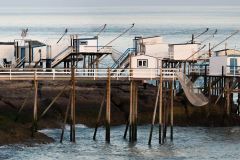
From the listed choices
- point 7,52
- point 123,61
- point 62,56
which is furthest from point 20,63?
point 123,61

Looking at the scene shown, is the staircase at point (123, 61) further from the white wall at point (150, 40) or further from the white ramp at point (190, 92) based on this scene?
the white wall at point (150, 40)

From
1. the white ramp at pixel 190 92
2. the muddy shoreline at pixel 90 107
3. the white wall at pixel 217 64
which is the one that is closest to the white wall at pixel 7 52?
the muddy shoreline at pixel 90 107

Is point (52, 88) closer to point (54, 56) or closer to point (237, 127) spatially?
point (54, 56)

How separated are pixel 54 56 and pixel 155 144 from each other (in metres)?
16.6

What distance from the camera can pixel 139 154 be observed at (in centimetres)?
6150

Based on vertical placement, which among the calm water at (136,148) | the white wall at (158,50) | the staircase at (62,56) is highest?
the white wall at (158,50)

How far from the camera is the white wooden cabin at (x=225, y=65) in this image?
74312mm

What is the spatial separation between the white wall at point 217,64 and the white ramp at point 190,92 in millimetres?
6634

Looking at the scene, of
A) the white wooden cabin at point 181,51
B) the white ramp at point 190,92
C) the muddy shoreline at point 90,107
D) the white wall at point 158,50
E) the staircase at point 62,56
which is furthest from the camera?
the white wooden cabin at point 181,51

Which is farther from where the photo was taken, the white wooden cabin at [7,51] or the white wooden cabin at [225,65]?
the white wooden cabin at [7,51]

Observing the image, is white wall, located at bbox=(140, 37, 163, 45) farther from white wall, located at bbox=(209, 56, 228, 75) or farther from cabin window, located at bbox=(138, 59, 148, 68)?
cabin window, located at bbox=(138, 59, 148, 68)

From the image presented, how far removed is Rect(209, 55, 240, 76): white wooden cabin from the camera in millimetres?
74312

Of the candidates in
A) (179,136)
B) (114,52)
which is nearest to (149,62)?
(179,136)

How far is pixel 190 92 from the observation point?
6712 cm
